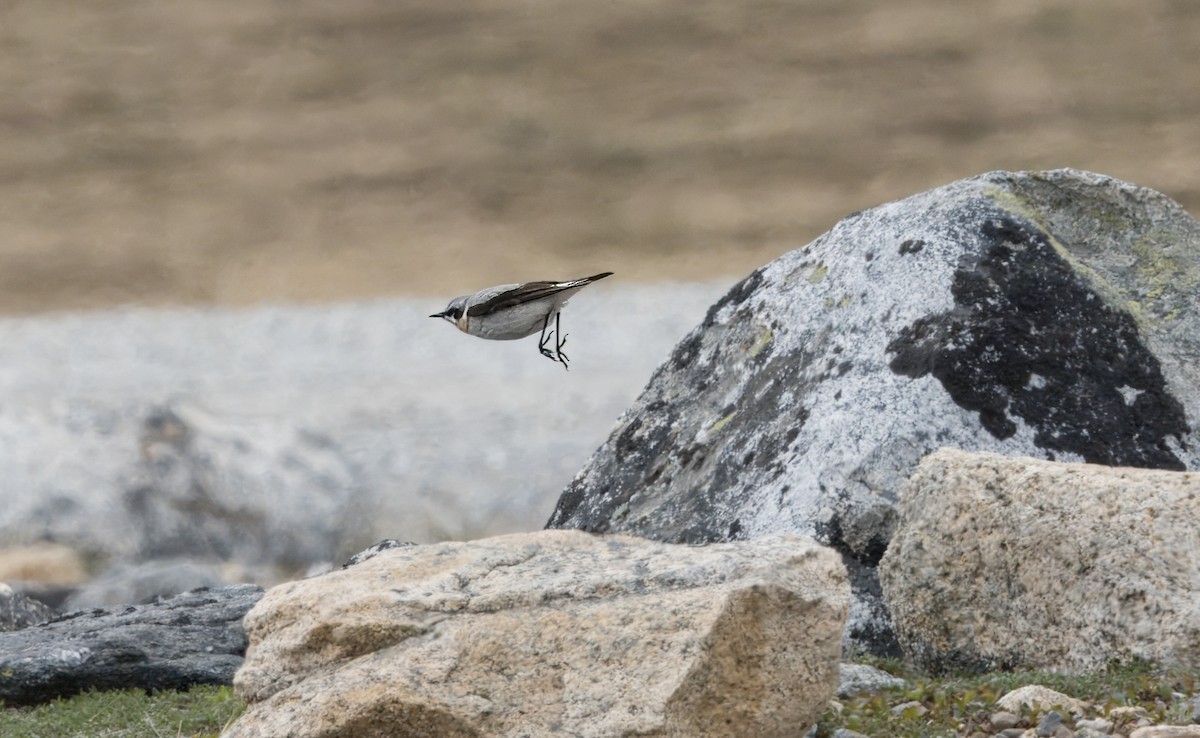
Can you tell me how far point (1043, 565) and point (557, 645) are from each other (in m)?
3.51

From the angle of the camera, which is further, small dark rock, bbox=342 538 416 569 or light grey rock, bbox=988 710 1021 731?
small dark rock, bbox=342 538 416 569

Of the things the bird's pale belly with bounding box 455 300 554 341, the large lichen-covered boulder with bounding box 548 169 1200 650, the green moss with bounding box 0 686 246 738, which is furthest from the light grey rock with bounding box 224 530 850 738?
the green moss with bounding box 0 686 246 738

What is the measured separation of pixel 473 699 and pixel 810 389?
4.96 metres

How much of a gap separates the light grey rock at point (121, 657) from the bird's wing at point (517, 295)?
26.7 ft

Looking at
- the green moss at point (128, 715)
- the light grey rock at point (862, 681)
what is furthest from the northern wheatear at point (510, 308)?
the green moss at point (128, 715)

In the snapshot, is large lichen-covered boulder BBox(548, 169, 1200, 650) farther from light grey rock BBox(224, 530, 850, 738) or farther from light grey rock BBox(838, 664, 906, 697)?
light grey rock BBox(224, 530, 850, 738)

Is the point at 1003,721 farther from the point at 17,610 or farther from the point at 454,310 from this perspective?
the point at 17,610

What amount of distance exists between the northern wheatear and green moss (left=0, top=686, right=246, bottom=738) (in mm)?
3840

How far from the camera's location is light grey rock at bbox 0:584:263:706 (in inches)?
523

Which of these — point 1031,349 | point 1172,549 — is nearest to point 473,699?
point 1172,549

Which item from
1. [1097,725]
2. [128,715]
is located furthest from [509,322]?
[128,715]

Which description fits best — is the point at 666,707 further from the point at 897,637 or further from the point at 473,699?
the point at 897,637

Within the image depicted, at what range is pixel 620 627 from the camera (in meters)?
5.77

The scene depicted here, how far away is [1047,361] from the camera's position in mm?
9633
